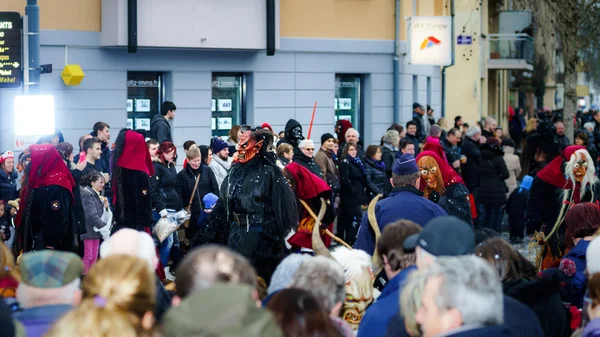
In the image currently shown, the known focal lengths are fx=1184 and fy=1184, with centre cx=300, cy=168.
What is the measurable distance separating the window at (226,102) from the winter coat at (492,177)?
18.5ft

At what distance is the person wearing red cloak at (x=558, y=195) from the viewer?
35.9 ft

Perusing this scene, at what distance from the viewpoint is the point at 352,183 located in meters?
17.2

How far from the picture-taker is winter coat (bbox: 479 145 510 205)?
1817 cm

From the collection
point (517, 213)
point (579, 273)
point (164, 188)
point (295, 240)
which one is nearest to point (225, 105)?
point (517, 213)

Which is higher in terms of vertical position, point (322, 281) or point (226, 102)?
point (226, 102)

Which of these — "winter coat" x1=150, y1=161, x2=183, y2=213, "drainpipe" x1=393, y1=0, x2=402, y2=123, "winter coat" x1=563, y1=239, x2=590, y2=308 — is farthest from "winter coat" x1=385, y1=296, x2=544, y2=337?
"drainpipe" x1=393, y1=0, x2=402, y2=123

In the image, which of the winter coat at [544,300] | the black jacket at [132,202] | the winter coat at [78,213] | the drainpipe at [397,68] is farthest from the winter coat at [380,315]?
the drainpipe at [397,68]

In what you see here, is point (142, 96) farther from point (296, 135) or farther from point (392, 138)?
point (296, 135)

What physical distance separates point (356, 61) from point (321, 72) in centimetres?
120

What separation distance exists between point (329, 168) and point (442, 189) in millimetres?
5756

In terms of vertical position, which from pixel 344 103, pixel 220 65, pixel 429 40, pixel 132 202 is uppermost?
pixel 429 40

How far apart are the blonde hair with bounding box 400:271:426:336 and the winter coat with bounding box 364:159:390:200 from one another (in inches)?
480

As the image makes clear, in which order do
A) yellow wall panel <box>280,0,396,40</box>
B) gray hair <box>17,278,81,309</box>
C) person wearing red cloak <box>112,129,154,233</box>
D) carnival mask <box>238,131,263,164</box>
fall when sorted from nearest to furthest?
gray hair <box>17,278,81,309</box>, carnival mask <box>238,131,263,164</box>, person wearing red cloak <box>112,129,154,233</box>, yellow wall panel <box>280,0,396,40</box>

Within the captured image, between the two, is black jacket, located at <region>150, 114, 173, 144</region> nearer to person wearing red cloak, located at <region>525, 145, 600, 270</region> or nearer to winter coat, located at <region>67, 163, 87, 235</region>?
winter coat, located at <region>67, 163, 87, 235</region>
